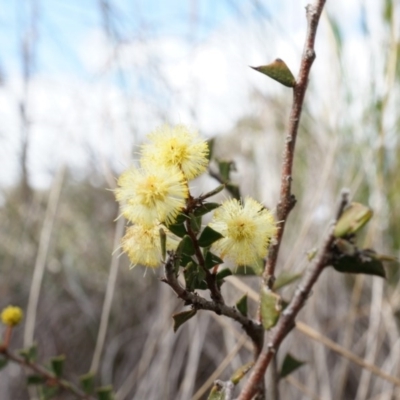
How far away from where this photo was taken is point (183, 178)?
0.95ft

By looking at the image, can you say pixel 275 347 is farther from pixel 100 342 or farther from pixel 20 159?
pixel 20 159

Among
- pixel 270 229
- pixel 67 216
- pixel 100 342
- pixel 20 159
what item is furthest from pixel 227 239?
pixel 67 216

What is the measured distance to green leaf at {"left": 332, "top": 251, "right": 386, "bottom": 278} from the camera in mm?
369

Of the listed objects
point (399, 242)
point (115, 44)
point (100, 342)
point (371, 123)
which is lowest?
point (100, 342)

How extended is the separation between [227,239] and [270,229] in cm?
2

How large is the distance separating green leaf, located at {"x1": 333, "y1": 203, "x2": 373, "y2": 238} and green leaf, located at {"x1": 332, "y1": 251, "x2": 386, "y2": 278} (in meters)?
0.02

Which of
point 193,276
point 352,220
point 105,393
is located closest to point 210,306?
point 193,276

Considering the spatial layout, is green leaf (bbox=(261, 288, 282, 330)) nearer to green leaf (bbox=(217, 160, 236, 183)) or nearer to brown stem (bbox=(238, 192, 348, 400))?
brown stem (bbox=(238, 192, 348, 400))

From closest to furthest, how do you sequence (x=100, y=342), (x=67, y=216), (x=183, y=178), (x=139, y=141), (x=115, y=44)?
(x=183, y=178) < (x=100, y=342) < (x=115, y=44) < (x=139, y=141) < (x=67, y=216)

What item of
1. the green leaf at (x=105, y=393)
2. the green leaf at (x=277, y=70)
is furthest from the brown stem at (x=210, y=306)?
the green leaf at (x=105, y=393)

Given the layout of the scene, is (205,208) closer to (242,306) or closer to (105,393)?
(242,306)

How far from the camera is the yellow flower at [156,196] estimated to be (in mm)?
276

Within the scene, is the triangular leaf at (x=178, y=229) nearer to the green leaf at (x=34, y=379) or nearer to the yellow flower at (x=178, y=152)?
the yellow flower at (x=178, y=152)

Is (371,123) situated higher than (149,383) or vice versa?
(371,123)
